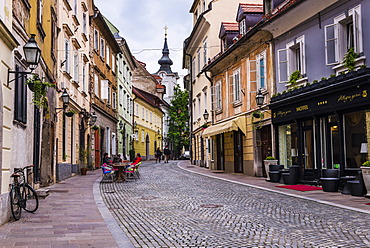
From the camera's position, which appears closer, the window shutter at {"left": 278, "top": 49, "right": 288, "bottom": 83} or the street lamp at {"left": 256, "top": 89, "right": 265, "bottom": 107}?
the window shutter at {"left": 278, "top": 49, "right": 288, "bottom": 83}

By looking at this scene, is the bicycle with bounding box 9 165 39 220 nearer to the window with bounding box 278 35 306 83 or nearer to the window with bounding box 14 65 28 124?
the window with bounding box 14 65 28 124

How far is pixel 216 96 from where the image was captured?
28.7 meters

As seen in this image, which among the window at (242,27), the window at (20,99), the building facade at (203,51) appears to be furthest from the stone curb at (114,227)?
the building facade at (203,51)

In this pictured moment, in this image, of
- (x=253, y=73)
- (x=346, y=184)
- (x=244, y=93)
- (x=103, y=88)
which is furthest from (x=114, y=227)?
(x=103, y=88)

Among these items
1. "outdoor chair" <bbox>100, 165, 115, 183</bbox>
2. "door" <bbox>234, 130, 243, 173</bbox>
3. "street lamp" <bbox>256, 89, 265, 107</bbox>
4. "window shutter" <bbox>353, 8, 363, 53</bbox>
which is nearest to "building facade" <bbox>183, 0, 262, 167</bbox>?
"door" <bbox>234, 130, 243, 173</bbox>

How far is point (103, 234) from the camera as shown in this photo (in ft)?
24.7

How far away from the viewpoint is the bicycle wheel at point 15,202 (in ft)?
28.5

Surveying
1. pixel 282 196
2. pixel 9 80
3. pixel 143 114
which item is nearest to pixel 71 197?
pixel 9 80

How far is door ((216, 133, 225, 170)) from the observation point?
91.7ft

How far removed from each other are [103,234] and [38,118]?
8.19 m

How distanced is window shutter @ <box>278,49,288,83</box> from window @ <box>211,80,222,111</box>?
909cm

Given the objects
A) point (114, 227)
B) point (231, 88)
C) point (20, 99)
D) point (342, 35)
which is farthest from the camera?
point (231, 88)

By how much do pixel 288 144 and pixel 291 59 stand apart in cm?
349

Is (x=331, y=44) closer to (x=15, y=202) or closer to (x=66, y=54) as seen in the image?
(x=15, y=202)
